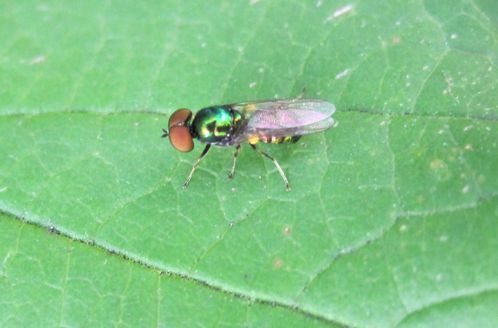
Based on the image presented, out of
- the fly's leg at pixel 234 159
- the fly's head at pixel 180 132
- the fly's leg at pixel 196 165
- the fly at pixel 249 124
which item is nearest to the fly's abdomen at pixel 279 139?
the fly at pixel 249 124

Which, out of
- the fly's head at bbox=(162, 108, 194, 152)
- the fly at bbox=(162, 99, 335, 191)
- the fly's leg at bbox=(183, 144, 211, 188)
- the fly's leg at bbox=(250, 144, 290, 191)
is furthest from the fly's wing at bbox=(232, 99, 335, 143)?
the fly's head at bbox=(162, 108, 194, 152)

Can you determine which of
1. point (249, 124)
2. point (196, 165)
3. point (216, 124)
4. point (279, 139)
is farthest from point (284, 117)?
point (196, 165)

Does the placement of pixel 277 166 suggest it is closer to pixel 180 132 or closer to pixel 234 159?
pixel 234 159

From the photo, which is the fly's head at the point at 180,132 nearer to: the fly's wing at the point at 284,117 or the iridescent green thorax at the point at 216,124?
the iridescent green thorax at the point at 216,124

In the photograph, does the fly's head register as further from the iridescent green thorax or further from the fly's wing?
the fly's wing

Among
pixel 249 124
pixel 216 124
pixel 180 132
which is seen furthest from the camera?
pixel 249 124

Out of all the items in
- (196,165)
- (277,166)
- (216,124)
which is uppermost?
(216,124)
